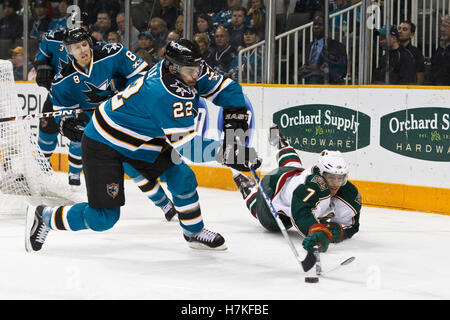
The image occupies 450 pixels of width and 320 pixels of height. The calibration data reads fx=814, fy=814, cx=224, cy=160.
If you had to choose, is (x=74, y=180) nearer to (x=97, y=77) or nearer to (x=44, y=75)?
(x=44, y=75)

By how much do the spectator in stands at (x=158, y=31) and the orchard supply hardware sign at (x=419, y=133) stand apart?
91.7 inches

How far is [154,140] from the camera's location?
3.70m

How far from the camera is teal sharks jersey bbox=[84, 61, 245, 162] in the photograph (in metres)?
3.36

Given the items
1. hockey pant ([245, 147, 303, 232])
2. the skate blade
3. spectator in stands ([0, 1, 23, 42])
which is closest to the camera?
the skate blade

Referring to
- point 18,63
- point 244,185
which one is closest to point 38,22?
point 18,63

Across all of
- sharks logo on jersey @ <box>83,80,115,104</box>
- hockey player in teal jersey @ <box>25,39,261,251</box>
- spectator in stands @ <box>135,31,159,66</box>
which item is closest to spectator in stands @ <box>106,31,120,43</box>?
spectator in stands @ <box>135,31,159,66</box>

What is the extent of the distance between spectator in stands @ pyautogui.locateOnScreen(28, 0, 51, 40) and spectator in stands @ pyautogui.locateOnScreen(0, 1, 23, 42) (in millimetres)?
232

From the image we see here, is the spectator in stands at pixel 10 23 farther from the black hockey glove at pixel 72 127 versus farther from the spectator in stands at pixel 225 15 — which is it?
the black hockey glove at pixel 72 127

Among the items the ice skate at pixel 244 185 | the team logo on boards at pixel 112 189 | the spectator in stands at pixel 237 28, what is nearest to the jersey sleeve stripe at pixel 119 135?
the team logo on boards at pixel 112 189

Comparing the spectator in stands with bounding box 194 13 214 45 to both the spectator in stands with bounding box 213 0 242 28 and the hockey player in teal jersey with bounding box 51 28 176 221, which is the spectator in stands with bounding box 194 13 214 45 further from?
the hockey player in teal jersey with bounding box 51 28 176 221

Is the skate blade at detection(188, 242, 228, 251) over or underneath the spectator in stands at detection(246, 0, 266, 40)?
underneath

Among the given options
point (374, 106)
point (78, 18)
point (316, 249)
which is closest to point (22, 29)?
point (78, 18)

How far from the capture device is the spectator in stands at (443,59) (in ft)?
17.0

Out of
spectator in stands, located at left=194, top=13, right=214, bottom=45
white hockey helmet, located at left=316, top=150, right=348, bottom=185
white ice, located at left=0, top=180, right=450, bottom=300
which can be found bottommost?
white ice, located at left=0, top=180, right=450, bottom=300
